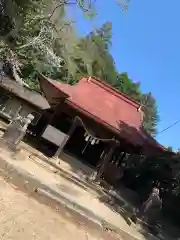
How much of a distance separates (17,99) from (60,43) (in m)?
6.38

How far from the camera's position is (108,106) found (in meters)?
18.8

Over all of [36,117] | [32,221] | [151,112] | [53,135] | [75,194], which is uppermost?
[151,112]

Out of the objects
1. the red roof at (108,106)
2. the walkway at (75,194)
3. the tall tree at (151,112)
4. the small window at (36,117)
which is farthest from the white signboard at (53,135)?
the tall tree at (151,112)

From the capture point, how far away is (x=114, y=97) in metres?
20.2

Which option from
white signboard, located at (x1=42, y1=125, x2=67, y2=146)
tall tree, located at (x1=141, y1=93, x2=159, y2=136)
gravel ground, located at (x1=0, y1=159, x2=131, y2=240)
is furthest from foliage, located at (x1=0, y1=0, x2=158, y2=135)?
tall tree, located at (x1=141, y1=93, x2=159, y2=136)

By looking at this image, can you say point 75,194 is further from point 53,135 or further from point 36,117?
point 36,117

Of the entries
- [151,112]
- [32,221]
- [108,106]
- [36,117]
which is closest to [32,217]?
[32,221]

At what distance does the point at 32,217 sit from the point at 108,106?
38.9ft

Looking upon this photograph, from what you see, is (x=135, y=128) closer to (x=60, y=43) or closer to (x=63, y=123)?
(x=63, y=123)

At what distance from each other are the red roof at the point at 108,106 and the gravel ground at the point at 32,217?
789cm

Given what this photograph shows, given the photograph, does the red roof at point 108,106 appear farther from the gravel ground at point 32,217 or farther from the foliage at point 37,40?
the gravel ground at point 32,217

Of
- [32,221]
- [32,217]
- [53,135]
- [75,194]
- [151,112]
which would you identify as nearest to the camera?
[32,221]

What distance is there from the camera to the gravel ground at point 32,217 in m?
6.73

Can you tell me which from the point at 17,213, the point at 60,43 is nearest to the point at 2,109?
the point at 60,43
